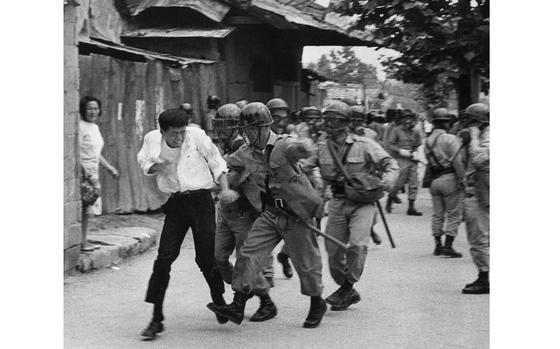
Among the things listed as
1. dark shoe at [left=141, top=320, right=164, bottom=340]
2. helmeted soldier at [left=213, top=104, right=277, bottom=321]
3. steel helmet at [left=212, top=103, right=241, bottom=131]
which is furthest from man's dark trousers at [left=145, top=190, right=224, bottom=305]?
steel helmet at [left=212, top=103, right=241, bottom=131]

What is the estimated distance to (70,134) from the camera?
27.1ft

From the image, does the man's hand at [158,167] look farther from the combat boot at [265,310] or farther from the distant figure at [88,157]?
the distant figure at [88,157]

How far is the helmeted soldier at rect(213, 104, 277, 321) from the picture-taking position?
690cm

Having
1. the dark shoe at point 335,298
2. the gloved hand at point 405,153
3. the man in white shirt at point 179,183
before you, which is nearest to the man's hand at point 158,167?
the man in white shirt at point 179,183

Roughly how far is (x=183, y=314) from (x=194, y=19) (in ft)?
30.0

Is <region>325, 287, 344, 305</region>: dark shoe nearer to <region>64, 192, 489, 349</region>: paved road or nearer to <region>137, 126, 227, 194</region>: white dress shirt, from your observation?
<region>64, 192, 489, 349</region>: paved road

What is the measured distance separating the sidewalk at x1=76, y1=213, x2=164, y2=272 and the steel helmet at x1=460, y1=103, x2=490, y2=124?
128 inches

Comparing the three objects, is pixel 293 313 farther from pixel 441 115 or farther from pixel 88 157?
pixel 441 115

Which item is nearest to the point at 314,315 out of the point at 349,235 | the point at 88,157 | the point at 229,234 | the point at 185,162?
the point at 349,235

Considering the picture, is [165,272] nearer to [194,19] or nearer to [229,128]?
[229,128]

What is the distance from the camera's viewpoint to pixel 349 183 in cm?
716

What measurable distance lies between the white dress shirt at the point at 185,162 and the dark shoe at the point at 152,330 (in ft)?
2.70

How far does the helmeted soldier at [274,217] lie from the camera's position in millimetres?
6363
